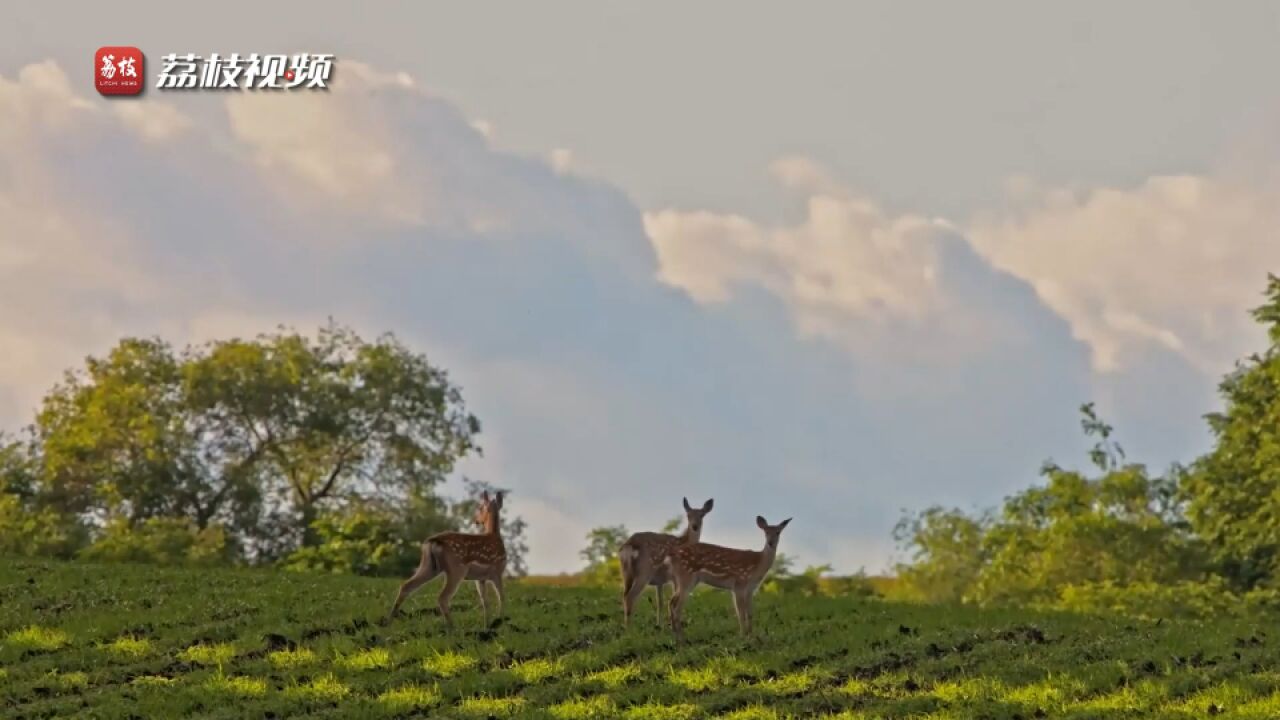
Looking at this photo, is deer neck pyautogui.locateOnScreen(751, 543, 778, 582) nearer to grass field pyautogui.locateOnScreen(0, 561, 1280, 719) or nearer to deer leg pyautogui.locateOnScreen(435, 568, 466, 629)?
grass field pyautogui.locateOnScreen(0, 561, 1280, 719)

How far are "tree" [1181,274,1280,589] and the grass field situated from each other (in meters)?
20.2

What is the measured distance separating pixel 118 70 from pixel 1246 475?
34.6 meters

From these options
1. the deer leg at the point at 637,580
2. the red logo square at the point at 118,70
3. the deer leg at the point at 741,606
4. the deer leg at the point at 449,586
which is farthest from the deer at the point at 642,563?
the red logo square at the point at 118,70

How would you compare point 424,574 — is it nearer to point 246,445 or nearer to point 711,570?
point 711,570

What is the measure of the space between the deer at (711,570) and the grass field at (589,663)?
0.59 metres

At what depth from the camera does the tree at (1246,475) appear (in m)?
44.0

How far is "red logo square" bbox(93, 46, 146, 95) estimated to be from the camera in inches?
1566

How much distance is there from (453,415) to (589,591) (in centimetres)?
2950

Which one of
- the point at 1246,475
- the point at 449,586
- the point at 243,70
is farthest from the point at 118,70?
the point at 1246,475

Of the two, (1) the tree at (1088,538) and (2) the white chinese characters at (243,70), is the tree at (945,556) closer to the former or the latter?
(1) the tree at (1088,538)

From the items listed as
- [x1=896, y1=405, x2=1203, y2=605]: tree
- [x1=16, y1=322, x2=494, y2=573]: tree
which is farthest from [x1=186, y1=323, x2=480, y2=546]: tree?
[x1=896, y1=405, x2=1203, y2=605]: tree

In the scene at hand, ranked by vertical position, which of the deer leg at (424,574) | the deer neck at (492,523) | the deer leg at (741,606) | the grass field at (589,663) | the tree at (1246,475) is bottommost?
the grass field at (589,663)

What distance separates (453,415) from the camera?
195 ft

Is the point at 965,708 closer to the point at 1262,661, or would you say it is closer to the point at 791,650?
the point at 791,650
